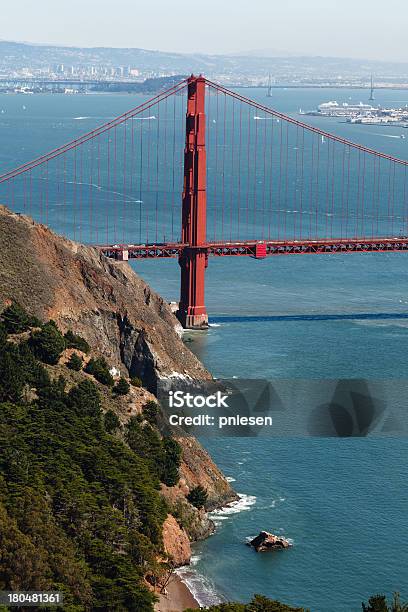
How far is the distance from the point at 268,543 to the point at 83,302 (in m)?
10.4

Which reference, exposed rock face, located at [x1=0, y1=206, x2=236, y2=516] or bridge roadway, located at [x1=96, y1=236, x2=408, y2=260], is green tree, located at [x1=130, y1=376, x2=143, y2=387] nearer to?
exposed rock face, located at [x1=0, y1=206, x2=236, y2=516]

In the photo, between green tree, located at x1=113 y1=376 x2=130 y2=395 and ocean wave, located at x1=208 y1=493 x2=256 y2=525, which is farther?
green tree, located at x1=113 y1=376 x2=130 y2=395

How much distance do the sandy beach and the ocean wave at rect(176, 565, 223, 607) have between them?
0.11m

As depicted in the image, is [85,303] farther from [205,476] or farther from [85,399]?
[205,476]

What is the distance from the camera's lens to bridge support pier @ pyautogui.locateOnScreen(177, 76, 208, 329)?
52.7 metres

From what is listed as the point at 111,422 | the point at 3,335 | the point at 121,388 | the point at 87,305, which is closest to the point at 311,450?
the point at 121,388

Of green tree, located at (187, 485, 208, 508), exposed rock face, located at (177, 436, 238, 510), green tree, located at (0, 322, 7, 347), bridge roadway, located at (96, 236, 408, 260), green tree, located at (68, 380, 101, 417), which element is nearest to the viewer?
green tree, located at (187, 485, 208, 508)

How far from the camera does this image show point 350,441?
36.7 m

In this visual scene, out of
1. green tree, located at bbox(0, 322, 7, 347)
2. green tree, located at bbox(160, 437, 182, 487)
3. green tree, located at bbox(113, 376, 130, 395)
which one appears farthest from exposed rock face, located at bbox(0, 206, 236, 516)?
green tree, located at bbox(160, 437, 182, 487)

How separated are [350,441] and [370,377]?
23.7 ft

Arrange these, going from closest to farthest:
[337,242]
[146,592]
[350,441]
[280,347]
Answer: [146,592], [350,441], [280,347], [337,242]

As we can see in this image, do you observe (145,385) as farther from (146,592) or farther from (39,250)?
(146,592)

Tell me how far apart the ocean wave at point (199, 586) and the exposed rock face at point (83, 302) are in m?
8.62

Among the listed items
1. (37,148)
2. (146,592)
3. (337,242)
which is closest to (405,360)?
(337,242)
